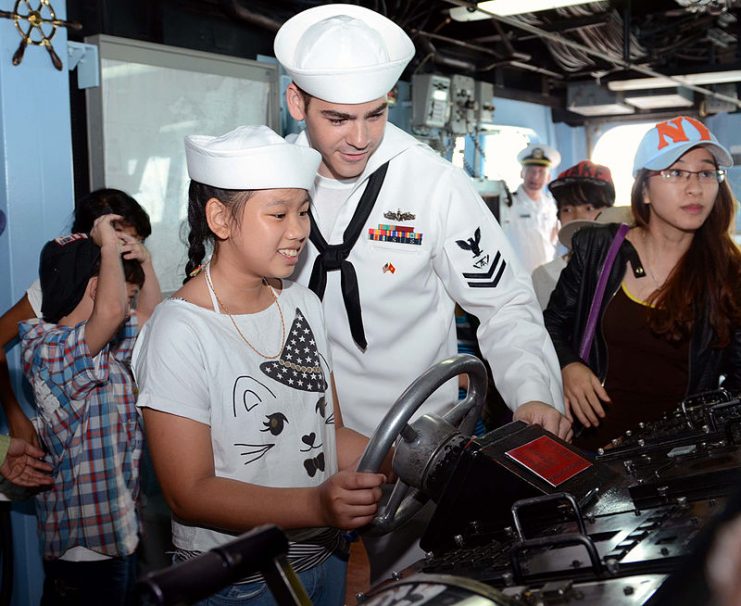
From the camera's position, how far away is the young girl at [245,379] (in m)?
1.43

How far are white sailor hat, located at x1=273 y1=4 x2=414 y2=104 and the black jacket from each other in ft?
2.80

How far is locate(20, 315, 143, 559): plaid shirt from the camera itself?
2.49m

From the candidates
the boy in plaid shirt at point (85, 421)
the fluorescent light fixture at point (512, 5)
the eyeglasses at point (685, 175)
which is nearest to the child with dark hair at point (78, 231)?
the boy in plaid shirt at point (85, 421)

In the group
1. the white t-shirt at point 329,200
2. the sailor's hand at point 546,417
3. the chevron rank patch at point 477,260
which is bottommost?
the sailor's hand at point 546,417

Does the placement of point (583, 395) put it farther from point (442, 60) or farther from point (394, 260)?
point (442, 60)

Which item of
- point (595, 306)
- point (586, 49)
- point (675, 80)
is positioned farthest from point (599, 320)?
point (675, 80)

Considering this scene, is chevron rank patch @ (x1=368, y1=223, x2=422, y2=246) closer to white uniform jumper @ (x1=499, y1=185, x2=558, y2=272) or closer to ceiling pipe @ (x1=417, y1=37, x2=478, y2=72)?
ceiling pipe @ (x1=417, y1=37, x2=478, y2=72)

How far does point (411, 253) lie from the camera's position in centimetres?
205

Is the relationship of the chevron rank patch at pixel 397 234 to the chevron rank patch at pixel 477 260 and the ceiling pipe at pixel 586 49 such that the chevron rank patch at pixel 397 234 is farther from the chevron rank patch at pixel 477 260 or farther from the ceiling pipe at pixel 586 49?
the ceiling pipe at pixel 586 49

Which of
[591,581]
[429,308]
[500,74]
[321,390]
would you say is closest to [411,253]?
[429,308]

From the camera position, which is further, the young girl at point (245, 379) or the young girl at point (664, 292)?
the young girl at point (664, 292)

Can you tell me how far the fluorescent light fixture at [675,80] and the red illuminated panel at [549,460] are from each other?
6.89 m

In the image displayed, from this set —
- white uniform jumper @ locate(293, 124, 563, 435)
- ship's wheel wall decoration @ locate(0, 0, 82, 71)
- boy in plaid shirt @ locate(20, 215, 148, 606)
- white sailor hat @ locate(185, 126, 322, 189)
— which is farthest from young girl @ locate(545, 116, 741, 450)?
ship's wheel wall decoration @ locate(0, 0, 82, 71)

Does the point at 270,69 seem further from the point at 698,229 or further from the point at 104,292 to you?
the point at 698,229
